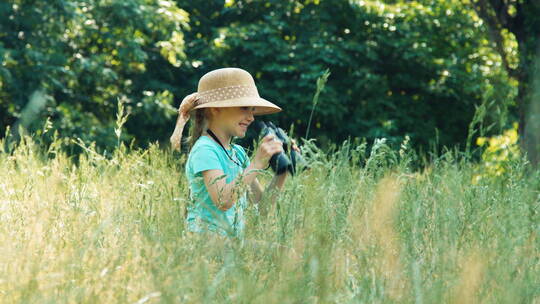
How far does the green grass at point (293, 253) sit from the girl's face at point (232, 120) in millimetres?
614

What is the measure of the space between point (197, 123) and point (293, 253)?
1.43m

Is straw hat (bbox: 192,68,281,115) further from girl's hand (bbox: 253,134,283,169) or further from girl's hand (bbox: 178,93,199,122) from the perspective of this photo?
girl's hand (bbox: 253,134,283,169)

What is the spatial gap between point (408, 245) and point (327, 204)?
367 mm

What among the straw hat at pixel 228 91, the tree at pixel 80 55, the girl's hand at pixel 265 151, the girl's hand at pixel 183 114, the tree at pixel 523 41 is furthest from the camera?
the tree at pixel 80 55

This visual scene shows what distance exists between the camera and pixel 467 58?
13.5m

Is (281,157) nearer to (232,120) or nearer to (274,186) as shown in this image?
(274,186)

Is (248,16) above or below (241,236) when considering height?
below

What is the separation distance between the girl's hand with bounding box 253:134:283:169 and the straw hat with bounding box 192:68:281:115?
484 millimetres

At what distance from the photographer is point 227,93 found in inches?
132

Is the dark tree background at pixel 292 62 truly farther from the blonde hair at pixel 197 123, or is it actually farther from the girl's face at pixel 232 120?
the girl's face at pixel 232 120

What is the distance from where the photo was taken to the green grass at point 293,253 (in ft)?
6.37

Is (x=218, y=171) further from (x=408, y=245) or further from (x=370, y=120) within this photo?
(x=370, y=120)

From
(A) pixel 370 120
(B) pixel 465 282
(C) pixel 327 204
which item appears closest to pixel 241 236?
(C) pixel 327 204

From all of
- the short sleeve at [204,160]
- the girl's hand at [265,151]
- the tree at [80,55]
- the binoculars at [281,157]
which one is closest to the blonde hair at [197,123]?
the short sleeve at [204,160]
